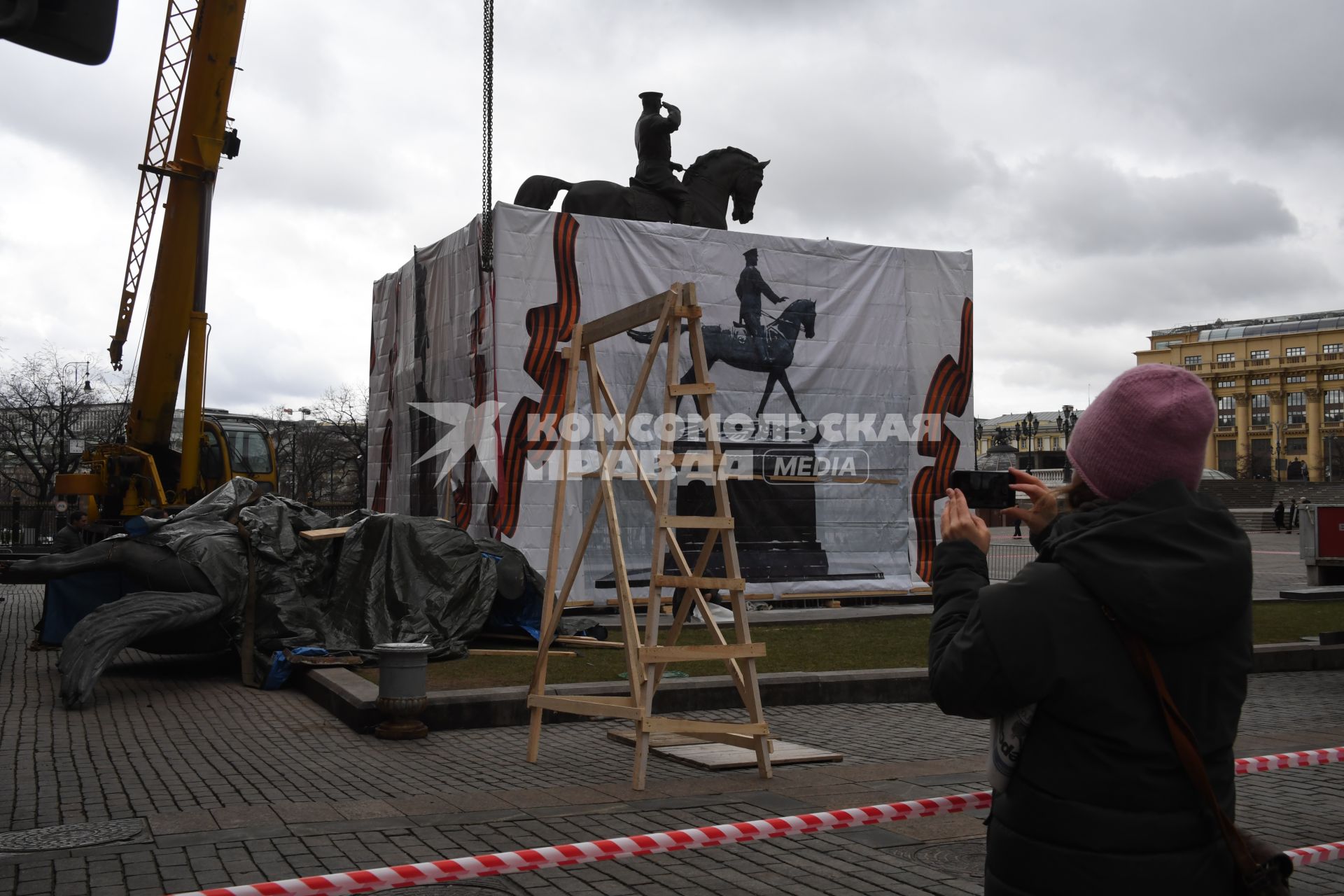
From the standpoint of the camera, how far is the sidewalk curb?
29.1ft

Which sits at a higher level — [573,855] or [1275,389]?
[1275,389]

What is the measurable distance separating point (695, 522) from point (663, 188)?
41.7 feet

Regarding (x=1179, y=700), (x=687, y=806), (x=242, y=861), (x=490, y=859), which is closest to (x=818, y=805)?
(x=687, y=806)

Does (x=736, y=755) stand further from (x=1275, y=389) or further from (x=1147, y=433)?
(x=1275, y=389)

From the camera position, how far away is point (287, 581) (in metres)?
12.2

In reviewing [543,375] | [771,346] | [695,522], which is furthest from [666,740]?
[771,346]

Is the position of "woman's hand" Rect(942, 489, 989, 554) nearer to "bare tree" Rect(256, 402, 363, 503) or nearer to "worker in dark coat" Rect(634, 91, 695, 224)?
"worker in dark coat" Rect(634, 91, 695, 224)

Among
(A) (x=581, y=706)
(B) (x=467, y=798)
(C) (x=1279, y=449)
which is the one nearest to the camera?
(B) (x=467, y=798)

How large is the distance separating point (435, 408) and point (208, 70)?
229 inches

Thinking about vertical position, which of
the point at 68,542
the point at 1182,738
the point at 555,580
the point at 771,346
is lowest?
the point at 68,542

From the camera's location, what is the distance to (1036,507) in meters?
2.88

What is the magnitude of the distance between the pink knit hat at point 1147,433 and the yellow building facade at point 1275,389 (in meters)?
113

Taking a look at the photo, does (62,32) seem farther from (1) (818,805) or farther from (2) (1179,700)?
(1) (818,805)

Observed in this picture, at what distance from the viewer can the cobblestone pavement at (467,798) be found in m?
5.21
